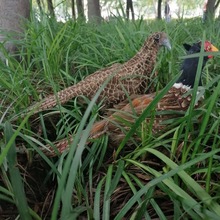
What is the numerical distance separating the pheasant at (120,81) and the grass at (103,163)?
0.21ft

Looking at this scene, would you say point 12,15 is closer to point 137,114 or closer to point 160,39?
point 160,39

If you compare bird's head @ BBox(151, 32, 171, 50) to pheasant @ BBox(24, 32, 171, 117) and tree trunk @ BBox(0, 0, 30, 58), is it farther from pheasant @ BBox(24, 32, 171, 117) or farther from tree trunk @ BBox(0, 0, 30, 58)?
tree trunk @ BBox(0, 0, 30, 58)

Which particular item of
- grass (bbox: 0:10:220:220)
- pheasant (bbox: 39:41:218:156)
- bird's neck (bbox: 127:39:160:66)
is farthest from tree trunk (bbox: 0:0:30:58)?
pheasant (bbox: 39:41:218:156)

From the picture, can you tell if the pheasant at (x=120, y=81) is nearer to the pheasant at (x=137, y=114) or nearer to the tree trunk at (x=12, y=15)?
the pheasant at (x=137, y=114)

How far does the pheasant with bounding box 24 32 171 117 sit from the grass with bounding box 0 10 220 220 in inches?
2.6

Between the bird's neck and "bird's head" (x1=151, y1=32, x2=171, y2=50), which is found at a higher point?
"bird's head" (x1=151, y1=32, x2=171, y2=50)

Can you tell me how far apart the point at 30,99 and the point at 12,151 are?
756mm

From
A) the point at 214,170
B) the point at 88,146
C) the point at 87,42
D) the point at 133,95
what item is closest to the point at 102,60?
the point at 87,42

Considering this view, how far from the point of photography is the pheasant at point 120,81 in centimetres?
141

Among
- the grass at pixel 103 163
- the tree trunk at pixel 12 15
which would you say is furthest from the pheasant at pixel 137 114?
the tree trunk at pixel 12 15

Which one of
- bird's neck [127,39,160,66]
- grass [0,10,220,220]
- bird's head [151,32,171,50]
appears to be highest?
bird's head [151,32,171,50]

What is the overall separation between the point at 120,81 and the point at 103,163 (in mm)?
497

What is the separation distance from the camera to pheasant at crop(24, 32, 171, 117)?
141cm

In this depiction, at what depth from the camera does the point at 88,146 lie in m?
1.08
